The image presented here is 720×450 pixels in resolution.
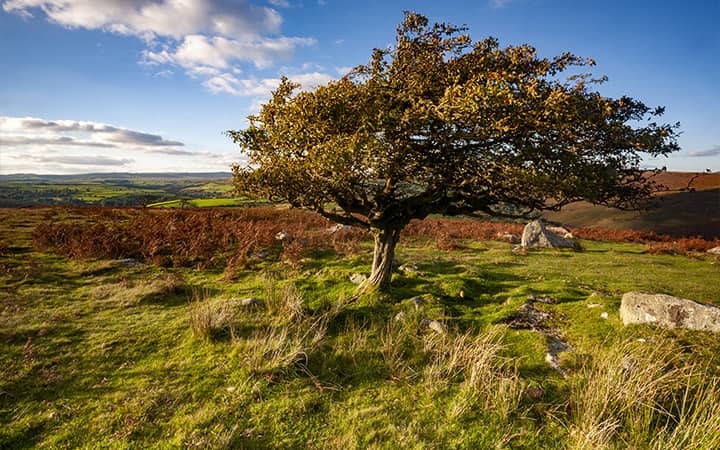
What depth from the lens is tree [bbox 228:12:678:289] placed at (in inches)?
261

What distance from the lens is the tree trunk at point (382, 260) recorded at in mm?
11148

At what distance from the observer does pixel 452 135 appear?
7.57 m

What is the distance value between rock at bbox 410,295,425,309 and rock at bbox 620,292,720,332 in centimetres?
513

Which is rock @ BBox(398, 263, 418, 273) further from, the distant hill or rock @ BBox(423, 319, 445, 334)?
the distant hill

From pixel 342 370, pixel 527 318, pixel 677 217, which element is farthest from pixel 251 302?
pixel 677 217

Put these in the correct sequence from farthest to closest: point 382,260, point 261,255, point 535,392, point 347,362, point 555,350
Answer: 1. point 261,255
2. point 382,260
3. point 347,362
4. point 555,350
5. point 535,392

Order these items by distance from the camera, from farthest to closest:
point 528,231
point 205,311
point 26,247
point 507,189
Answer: point 528,231, point 26,247, point 205,311, point 507,189

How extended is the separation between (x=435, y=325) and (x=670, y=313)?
544 centimetres

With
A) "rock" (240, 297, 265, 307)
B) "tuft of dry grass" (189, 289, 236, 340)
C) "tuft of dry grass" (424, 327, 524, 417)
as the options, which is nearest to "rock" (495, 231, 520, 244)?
"tuft of dry grass" (424, 327, 524, 417)

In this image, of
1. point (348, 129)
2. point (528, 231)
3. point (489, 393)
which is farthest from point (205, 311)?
point (528, 231)

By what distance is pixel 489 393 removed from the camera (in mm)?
5953

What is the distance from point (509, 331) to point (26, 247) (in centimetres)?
2604

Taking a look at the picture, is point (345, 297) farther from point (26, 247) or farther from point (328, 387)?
point (26, 247)

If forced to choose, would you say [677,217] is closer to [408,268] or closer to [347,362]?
[408,268]
